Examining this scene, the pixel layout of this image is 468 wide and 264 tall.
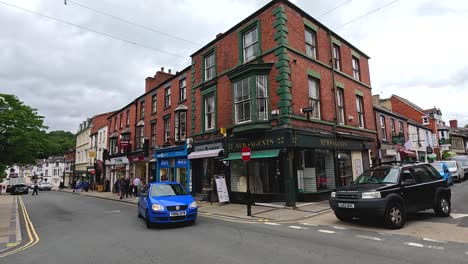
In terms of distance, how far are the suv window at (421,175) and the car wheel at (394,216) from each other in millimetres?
1531

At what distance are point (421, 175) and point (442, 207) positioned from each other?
1.35 meters

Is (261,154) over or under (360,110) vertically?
under

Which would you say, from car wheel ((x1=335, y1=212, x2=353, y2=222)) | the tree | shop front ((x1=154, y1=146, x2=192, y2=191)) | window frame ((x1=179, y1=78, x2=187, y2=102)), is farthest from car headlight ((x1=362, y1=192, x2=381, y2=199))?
the tree

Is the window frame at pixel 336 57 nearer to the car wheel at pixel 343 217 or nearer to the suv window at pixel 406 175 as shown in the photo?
the suv window at pixel 406 175

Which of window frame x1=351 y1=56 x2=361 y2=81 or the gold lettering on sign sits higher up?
window frame x1=351 y1=56 x2=361 y2=81

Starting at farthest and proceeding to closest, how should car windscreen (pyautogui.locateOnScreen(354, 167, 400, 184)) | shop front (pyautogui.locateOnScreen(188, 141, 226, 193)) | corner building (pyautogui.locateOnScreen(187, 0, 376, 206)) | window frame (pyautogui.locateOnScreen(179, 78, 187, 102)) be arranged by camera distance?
window frame (pyautogui.locateOnScreen(179, 78, 187, 102))
shop front (pyautogui.locateOnScreen(188, 141, 226, 193))
corner building (pyautogui.locateOnScreen(187, 0, 376, 206))
car windscreen (pyautogui.locateOnScreen(354, 167, 400, 184))

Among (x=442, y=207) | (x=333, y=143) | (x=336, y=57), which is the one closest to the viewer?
(x=442, y=207)

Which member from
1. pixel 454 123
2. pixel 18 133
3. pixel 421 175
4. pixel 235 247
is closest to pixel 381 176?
pixel 421 175

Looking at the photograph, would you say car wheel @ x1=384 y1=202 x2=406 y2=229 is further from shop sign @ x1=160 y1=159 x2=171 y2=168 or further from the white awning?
shop sign @ x1=160 y1=159 x2=171 y2=168

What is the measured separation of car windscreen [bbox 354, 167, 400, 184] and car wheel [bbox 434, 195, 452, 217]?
6.83 ft

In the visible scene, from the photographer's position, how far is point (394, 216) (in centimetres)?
747

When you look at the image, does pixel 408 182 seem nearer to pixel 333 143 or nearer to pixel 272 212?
pixel 272 212

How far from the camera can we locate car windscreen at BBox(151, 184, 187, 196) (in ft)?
31.6

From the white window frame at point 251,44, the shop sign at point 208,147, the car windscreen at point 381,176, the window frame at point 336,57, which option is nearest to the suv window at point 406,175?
the car windscreen at point 381,176
